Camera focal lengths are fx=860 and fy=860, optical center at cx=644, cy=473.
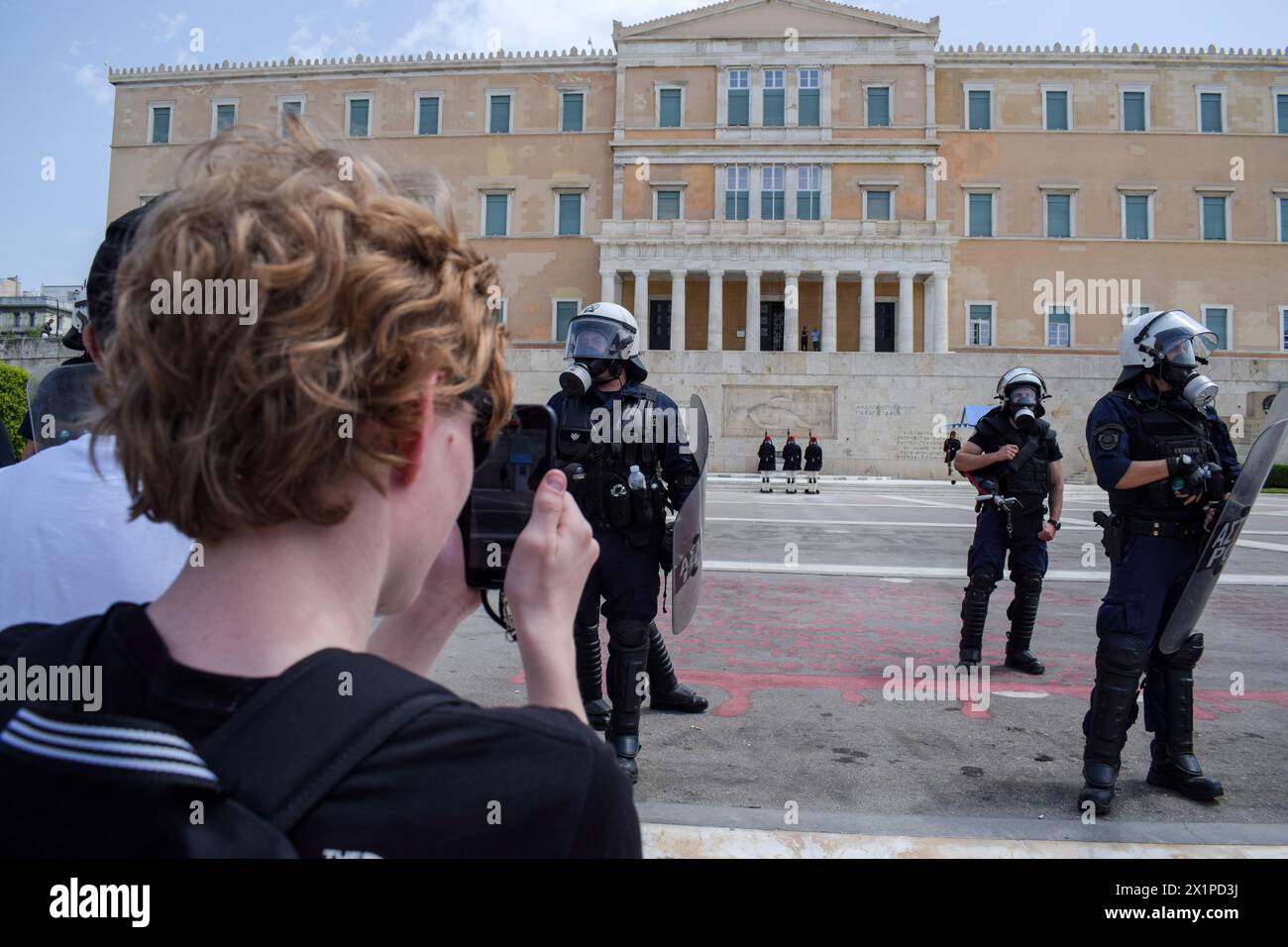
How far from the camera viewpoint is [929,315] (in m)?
41.2

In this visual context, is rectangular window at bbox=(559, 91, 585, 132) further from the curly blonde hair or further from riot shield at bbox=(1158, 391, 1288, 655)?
the curly blonde hair

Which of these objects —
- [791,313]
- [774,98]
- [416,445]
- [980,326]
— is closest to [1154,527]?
[416,445]

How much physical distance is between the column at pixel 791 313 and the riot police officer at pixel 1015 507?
33.4 m

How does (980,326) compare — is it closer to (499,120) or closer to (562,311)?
(562,311)

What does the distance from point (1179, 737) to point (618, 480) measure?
8.81 feet

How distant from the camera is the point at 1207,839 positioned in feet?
10.1

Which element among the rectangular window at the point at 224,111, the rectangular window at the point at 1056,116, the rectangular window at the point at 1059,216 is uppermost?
the rectangular window at the point at 224,111

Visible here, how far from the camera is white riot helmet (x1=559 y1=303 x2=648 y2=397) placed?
14.1 feet

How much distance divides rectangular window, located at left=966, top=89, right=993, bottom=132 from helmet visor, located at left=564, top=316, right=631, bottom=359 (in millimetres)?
45026

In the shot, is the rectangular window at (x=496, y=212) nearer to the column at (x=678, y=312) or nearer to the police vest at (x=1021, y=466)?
the column at (x=678, y=312)

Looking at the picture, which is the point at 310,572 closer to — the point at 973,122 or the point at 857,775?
the point at 857,775

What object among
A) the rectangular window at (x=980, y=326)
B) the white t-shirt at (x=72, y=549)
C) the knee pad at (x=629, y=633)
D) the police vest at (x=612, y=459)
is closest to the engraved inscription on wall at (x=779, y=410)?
the rectangular window at (x=980, y=326)

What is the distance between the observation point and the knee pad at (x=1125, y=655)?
142 inches
